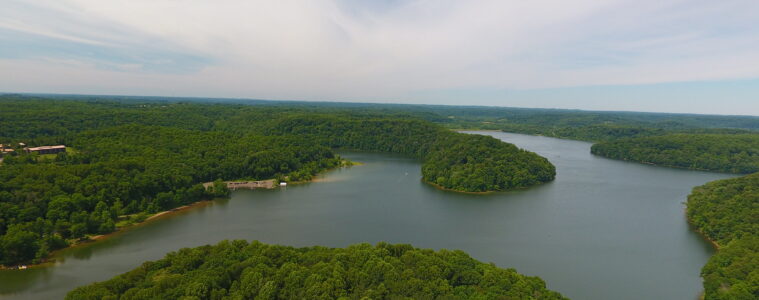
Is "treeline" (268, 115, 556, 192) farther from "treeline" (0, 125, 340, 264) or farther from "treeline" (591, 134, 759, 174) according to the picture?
"treeline" (591, 134, 759, 174)

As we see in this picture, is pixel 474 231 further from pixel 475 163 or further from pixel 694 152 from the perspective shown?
pixel 694 152

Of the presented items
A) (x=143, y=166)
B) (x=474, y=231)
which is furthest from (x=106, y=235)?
(x=474, y=231)

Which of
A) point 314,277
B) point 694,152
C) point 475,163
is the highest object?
point 694,152

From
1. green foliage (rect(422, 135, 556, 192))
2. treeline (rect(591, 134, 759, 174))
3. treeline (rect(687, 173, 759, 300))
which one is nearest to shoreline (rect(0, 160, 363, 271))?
green foliage (rect(422, 135, 556, 192))

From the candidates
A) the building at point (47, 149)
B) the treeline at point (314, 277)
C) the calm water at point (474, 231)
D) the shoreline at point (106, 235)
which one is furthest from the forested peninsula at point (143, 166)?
the treeline at point (314, 277)

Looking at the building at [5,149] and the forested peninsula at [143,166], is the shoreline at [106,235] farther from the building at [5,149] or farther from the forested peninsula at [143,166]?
the building at [5,149]

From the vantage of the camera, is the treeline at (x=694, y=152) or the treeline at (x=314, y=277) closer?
the treeline at (x=314, y=277)
